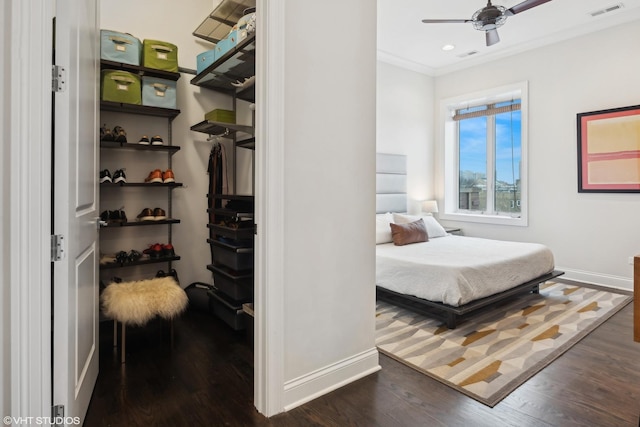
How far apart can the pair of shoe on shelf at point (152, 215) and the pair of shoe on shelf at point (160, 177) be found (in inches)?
10.3

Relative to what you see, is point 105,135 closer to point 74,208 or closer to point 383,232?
point 74,208

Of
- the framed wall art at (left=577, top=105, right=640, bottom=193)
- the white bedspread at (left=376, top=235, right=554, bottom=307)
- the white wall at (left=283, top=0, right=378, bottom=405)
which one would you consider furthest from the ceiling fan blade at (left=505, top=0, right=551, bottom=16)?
the white bedspread at (left=376, top=235, right=554, bottom=307)

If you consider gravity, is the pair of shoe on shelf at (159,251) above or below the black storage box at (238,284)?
above

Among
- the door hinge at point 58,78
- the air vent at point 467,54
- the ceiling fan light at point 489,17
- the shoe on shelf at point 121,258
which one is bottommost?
the shoe on shelf at point 121,258

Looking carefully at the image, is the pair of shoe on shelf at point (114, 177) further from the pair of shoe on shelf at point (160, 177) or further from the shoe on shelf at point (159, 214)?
the shoe on shelf at point (159, 214)

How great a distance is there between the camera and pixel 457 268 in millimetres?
2953

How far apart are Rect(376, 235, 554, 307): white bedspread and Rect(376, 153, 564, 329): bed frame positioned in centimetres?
5

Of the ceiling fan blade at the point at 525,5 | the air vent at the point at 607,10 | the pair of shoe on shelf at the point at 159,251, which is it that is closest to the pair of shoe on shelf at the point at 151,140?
the pair of shoe on shelf at the point at 159,251

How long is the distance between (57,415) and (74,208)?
0.79 meters

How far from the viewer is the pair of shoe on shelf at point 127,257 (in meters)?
2.91

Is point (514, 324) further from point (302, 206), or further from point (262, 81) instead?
point (262, 81)

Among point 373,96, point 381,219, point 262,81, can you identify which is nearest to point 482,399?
point 373,96

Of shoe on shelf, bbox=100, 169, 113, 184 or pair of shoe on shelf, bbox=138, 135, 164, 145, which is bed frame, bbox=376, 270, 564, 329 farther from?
shoe on shelf, bbox=100, 169, 113, 184

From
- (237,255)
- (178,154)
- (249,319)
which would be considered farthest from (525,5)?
(249,319)
